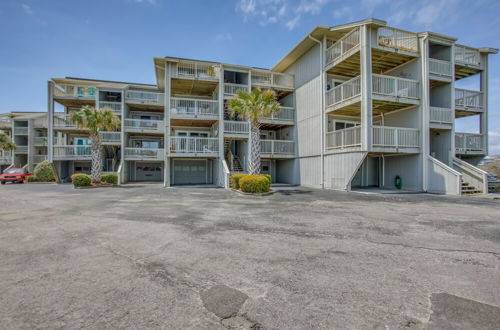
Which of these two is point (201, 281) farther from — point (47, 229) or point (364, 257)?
point (47, 229)

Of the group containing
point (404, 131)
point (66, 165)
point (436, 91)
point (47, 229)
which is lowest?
point (47, 229)

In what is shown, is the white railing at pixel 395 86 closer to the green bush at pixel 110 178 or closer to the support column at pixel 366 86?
the support column at pixel 366 86

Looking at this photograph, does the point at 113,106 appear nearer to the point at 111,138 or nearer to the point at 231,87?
the point at 111,138

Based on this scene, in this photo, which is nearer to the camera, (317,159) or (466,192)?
(466,192)

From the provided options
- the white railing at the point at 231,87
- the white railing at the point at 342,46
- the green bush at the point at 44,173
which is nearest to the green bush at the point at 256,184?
the white railing at the point at 231,87

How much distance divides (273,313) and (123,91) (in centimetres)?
2577

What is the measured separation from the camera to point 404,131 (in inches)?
563

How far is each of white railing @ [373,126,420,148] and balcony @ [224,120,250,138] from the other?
9.13m

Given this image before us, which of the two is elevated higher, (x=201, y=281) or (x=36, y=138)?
(x=36, y=138)

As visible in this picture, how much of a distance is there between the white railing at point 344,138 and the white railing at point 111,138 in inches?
752

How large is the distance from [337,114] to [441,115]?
6208mm

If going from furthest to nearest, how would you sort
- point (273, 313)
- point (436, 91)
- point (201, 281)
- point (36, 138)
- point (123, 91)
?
point (36, 138), point (123, 91), point (436, 91), point (201, 281), point (273, 313)

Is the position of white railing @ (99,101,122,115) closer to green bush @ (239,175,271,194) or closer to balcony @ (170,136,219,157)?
balcony @ (170,136,219,157)

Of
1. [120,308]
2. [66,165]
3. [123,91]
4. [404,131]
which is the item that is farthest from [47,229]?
[66,165]
